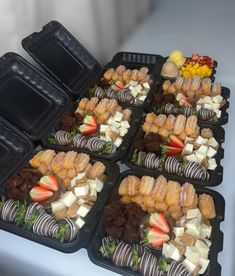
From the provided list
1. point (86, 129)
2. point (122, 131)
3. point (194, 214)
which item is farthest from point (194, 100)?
point (194, 214)

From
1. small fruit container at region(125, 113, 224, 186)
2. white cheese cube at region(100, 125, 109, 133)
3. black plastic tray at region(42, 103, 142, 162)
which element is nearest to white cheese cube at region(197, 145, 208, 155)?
small fruit container at region(125, 113, 224, 186)

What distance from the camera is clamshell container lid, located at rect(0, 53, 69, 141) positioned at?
1.19 meters

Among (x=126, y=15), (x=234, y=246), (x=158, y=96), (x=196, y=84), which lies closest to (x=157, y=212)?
(x=234, y=246)

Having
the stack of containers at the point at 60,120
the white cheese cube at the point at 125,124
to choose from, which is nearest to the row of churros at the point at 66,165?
the stack of containers at the point at 60,120

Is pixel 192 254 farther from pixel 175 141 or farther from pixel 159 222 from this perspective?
pixel 175 141

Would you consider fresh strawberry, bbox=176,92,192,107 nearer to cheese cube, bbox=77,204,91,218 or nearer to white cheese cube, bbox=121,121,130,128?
white cheese cube, bbox=121,121,130,128

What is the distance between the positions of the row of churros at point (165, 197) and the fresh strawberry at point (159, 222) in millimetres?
43

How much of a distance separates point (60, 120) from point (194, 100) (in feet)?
1.85

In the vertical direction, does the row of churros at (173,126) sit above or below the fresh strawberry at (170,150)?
above

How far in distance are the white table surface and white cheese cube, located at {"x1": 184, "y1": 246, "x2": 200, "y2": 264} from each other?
0.10 meters

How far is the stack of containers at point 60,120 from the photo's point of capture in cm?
87

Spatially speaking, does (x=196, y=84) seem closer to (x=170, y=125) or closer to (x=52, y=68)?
(x=170, y=125)

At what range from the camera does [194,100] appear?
1343 millimetres

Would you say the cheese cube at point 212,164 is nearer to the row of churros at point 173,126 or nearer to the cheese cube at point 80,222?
the row of churros at point 173,126
